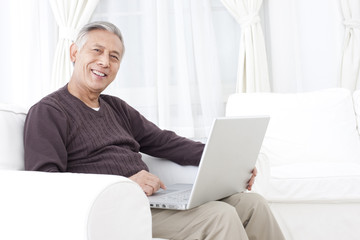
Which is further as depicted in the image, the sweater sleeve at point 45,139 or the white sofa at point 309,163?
the white sofa at point 309,163

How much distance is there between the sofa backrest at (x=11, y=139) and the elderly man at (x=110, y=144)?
42 mm

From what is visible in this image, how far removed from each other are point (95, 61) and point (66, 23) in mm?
1903

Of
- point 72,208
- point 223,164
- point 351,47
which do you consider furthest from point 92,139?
point 351,47

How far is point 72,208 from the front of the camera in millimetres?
877

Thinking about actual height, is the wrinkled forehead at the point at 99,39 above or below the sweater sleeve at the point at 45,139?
above

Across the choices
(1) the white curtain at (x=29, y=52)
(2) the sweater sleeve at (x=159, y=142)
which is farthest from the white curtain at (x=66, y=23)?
(2) the sweater sleeve at (x=159, y=142)

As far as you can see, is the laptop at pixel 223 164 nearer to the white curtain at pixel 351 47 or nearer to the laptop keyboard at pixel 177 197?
the laptop keyboard at pixel 177 197

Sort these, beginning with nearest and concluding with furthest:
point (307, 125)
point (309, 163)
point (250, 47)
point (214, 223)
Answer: point (214, 223)
point (309, 163)
point (307, 125)
point (250, 47)

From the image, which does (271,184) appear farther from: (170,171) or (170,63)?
(170,63)

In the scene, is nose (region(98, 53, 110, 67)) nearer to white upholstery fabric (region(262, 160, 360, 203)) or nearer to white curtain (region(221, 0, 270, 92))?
white upholstery fabric (region(262, 160, 360, 203))

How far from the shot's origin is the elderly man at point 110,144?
135cm

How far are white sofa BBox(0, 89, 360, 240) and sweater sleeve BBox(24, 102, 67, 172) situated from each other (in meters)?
0.06

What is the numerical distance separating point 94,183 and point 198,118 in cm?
268

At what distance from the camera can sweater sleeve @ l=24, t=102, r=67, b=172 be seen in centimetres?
136
